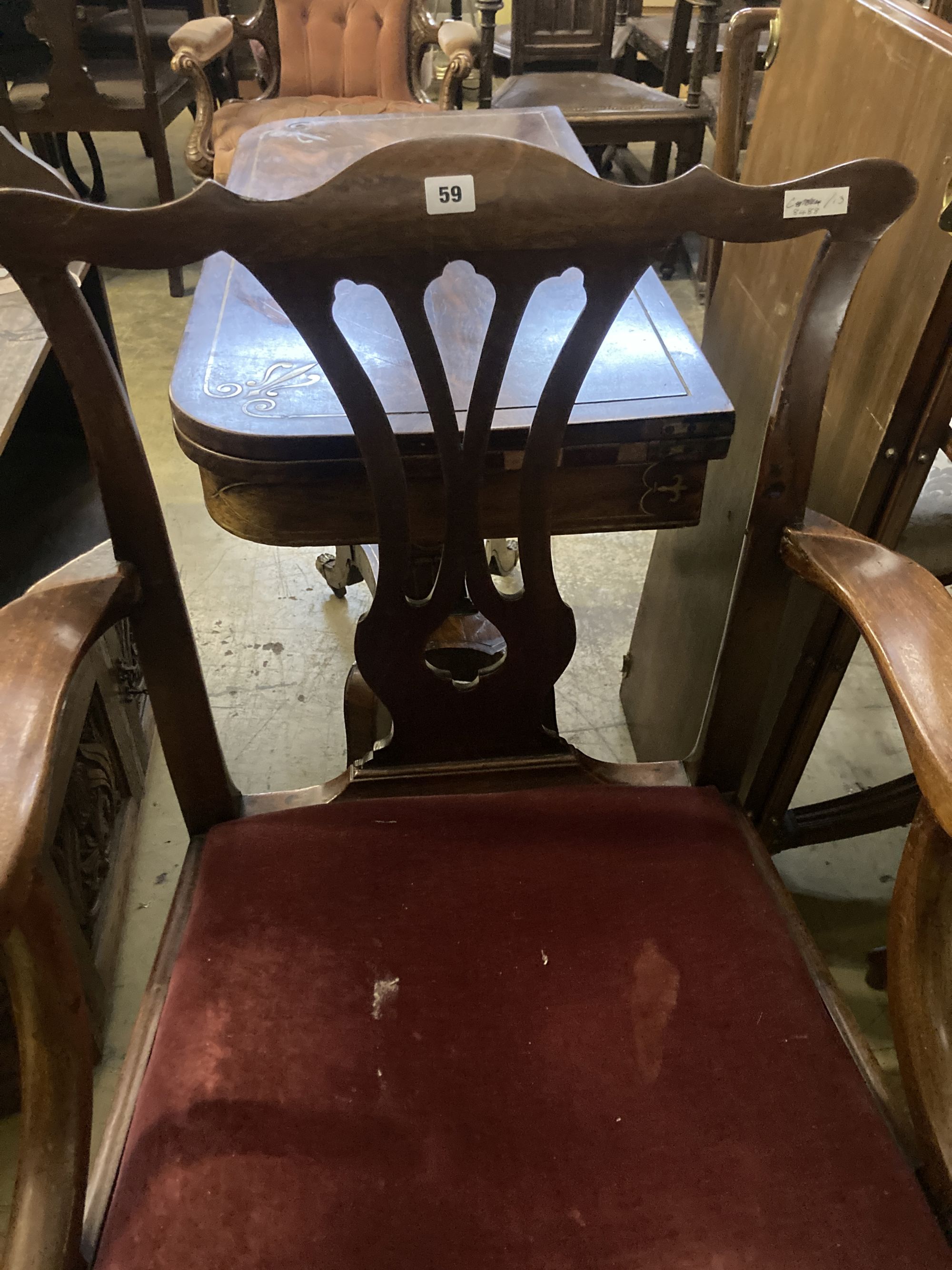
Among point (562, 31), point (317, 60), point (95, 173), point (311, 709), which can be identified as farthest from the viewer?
point (95, 173)

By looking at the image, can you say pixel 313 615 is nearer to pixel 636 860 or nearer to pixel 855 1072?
pixel 636 860

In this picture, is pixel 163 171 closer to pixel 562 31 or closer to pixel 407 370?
pixel 562 31

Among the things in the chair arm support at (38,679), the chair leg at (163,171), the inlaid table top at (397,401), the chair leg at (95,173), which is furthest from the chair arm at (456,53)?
the chair arm support at (38,679)

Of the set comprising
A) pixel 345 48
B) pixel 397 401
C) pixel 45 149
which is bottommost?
pixel 45 149

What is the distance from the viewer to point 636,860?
2.57ft

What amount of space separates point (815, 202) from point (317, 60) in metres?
2.45

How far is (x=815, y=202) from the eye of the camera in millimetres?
600

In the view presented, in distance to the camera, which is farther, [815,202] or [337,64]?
[337,64]

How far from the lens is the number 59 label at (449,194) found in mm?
570

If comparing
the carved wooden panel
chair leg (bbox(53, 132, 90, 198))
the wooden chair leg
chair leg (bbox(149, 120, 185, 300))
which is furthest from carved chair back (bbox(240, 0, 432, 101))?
the wooden chair leg

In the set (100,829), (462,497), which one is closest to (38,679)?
(462,497)

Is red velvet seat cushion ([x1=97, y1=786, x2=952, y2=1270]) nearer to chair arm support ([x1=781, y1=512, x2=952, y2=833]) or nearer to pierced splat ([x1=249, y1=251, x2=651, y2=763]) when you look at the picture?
pierced splat ([x1=249, y1=251, x2=651, y2=763])

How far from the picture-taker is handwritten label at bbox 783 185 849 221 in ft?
1.95

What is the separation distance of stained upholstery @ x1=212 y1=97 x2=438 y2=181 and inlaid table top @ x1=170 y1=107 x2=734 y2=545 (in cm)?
153
